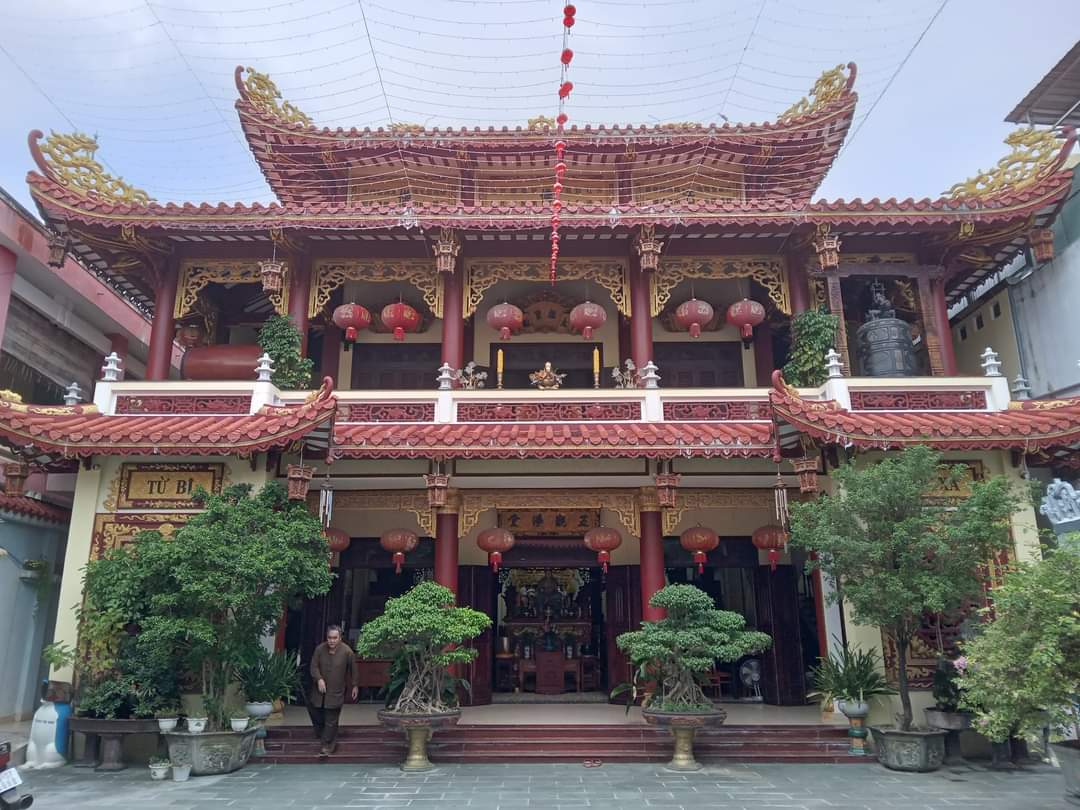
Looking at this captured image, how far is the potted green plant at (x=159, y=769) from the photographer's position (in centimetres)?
745

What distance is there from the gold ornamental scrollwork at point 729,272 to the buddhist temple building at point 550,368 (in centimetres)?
5

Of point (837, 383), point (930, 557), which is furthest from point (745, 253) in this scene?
point (930, 557)

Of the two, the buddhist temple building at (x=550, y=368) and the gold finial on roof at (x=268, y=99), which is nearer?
the buddhist temple building at (x=550, y=368)

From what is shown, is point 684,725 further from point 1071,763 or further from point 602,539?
point 1071,763

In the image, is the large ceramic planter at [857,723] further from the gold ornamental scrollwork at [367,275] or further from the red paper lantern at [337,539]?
the gold ornamental scrollwork at [367,275]

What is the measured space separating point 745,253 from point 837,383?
277 centimetres

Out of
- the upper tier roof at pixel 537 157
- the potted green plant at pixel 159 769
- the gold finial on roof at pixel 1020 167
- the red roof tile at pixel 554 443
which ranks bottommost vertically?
the potted green plant at pixel 159 769

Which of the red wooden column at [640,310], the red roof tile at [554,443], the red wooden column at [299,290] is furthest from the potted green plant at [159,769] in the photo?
the red wooden column at [640,310]

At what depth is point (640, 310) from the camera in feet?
35.2

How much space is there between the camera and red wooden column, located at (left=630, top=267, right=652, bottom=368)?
10.6 metres

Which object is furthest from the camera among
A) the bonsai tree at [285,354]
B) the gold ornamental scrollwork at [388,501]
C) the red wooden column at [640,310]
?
the red wooden column at [640,310]

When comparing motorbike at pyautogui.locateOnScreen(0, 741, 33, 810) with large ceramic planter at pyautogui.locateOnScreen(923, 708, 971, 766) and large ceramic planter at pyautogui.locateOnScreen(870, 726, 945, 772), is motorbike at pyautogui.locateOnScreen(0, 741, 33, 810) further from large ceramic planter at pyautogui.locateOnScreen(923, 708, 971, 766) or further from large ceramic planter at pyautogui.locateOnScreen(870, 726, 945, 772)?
large ceramic planter at pyautogui.locateOnScreen(923, 708, 971, 766)

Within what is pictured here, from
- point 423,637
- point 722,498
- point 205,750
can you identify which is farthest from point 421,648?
point 722,498

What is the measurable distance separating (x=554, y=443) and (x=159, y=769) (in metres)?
5.41
